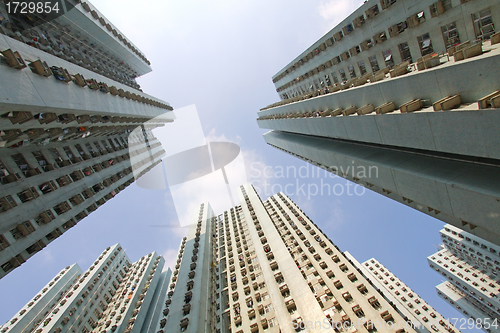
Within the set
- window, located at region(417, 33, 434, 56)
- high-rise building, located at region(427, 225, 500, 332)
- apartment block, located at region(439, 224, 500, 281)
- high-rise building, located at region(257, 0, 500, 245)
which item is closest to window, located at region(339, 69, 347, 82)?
high-rise building, located at region(257, 0, 500, 245)

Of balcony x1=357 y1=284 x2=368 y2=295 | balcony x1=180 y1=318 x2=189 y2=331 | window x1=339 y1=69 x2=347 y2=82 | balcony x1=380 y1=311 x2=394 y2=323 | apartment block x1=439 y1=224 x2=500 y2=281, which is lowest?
apartment block x1=439 y1=224 x2=500 y2=281

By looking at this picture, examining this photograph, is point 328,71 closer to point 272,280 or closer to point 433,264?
point 272,280

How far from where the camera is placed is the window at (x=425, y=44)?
18031 millimetres

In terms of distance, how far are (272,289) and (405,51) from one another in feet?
97.4

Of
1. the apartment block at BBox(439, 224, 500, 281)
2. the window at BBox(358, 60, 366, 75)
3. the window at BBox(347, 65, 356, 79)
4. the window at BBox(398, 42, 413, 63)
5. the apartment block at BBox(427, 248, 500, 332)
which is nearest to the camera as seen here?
the window at BBox(398, 42, 413, 63)

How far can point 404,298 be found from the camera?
248ft

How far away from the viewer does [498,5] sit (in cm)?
1309

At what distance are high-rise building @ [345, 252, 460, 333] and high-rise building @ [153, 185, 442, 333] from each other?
3414cm

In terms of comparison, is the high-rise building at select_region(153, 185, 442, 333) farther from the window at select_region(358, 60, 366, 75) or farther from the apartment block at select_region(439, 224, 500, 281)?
the apartment block at select_region(439, 224, 500, 281)

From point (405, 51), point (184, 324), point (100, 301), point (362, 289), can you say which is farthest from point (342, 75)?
point (100, 301)

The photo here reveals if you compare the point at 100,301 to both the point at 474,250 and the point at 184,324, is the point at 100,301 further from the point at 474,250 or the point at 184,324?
the point at 474,250

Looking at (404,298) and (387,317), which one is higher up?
(387,317)

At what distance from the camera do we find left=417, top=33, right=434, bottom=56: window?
18.0m

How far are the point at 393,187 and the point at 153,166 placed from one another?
173ft
